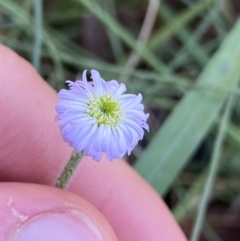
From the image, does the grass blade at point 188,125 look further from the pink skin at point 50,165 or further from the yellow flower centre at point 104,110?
the yellow flower centre at point 104,110

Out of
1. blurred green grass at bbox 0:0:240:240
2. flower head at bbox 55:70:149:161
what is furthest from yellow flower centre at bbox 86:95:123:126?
blurred green grass at bbox 0:0:240:240

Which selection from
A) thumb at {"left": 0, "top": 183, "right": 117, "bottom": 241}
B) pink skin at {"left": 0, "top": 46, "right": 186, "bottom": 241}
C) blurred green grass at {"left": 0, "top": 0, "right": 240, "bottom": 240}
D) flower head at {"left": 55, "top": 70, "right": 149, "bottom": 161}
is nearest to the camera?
flower head at {"left": 55, "top": 70, "right": 149, "bottom": 161}

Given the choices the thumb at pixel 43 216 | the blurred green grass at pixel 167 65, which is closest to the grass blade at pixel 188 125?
the blurred green grass at pixel 167 65

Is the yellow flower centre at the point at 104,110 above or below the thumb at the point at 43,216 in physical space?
above

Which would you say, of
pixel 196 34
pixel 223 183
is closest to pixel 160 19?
pixel 196 34

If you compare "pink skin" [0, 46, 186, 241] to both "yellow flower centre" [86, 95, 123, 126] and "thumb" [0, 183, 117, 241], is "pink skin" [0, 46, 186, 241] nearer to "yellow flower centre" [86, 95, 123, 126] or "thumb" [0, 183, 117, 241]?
"thumb" [0, 183, 117, 241]

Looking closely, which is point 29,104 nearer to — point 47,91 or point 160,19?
point 47,91

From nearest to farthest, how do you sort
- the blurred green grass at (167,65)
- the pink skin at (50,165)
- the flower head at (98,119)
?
the flower head at (98,119)
the pink skin at (50,165)
the blurred green grass at (167,65)
